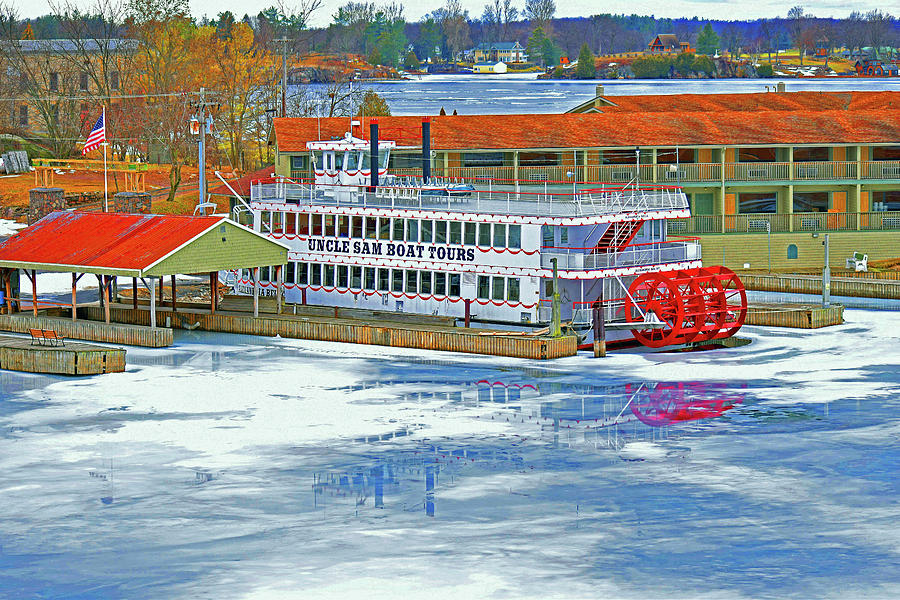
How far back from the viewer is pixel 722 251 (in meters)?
72.6

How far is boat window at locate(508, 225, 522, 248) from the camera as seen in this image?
53.0 metres

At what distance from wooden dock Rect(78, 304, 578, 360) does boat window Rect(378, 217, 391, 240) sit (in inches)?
117

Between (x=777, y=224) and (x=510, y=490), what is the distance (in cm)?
4453

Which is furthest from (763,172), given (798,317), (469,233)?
(469,233)

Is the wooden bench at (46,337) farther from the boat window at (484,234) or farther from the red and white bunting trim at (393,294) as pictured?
the boat window at (484,234)

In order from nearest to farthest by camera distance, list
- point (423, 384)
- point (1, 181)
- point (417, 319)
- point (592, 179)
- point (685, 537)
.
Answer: point (685, 537)
point (423, 384)
point (417, 319)
point (592, 179)
point (1, 181)

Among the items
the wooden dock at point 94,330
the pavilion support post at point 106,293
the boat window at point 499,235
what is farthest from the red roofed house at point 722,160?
the wooden dock at point 94,330

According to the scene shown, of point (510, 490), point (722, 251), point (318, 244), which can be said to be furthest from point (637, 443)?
point (722, 251)

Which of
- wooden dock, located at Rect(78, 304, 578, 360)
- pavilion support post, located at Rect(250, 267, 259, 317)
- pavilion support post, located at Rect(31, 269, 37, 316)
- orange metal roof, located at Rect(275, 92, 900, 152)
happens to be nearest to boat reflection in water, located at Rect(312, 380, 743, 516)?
wooden dock, located at Rect(78, 304, 578, 360)

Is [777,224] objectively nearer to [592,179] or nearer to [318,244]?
[592,179]

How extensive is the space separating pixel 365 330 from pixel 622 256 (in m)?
9.13

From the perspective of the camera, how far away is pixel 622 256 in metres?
53.1

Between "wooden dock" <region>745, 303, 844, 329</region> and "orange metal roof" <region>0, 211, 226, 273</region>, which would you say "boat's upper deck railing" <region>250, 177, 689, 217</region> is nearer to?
"wooden dock" <region>745, 303, 844, 329</region>

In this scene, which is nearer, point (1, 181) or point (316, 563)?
point (316, 563)
